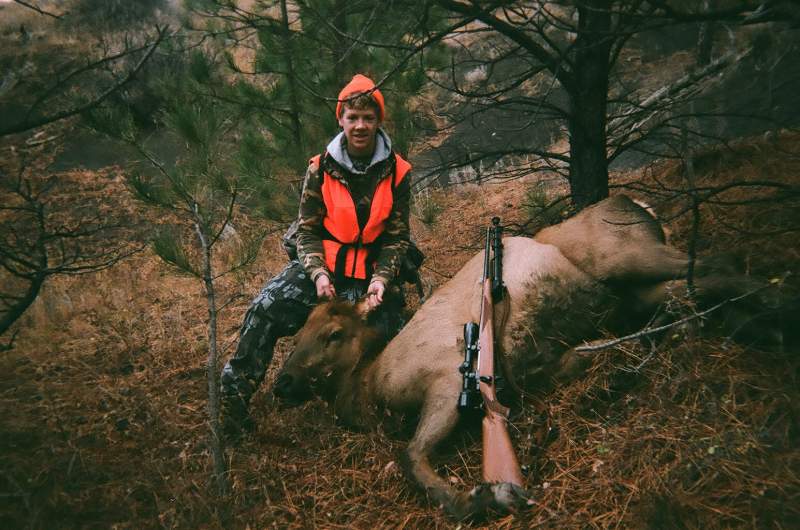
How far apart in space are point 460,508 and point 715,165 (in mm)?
4381

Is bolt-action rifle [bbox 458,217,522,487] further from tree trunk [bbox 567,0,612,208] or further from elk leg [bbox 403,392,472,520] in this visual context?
tree trunk [bbox 567,0,612,208]

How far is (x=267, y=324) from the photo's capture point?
12.1 ft

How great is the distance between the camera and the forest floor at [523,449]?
2.18 metres

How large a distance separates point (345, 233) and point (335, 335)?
818 mm

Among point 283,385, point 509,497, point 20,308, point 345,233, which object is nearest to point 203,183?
point 345,233

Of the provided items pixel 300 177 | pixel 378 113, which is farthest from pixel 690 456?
pixel 300 177

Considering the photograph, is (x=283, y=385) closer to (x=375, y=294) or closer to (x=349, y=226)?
(x=375, y=294)

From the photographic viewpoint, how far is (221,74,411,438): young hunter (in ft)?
11.9

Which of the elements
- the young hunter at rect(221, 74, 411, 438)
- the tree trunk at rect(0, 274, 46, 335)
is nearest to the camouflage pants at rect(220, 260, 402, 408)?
the young hunter at rect(221, 74, 411, 438)

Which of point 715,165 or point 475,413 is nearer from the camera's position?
point 475,413

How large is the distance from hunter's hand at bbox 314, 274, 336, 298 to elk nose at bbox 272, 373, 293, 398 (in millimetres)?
615

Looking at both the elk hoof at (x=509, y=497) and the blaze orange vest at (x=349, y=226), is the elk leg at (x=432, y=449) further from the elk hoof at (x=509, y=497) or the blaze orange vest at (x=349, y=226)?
the blaze orange vest at (x=349, y=226)

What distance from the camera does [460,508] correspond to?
2.40m

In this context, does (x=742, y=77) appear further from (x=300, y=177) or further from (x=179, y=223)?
(x=179, y=223)
